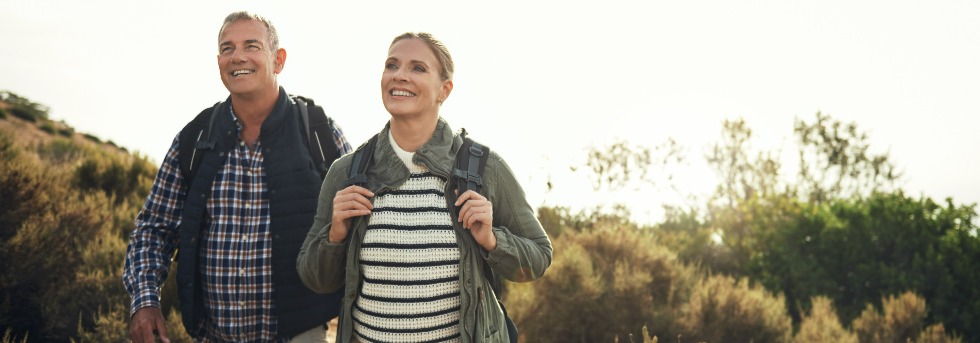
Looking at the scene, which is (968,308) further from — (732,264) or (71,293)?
(71,293)

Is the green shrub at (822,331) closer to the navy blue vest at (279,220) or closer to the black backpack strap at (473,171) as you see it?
the black backpack strap at (473,171)

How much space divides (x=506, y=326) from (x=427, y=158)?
0.66 metres

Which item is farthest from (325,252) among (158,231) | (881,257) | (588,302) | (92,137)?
(92,137)

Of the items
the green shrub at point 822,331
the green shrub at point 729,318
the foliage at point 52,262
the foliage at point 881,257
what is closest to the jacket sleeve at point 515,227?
the foliage at point 52,262

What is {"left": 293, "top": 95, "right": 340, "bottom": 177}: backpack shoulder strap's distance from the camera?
3186 mm

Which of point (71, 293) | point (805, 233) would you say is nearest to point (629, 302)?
point (805, 233)

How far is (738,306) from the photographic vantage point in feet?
23.0

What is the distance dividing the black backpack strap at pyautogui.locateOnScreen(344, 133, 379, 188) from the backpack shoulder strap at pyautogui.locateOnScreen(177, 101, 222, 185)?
90 centimetres

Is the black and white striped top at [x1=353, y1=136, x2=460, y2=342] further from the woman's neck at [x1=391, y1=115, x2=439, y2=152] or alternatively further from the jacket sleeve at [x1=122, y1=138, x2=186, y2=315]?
the jacket sleeve at [x1=122, y1=138, x2=186, y2=315]

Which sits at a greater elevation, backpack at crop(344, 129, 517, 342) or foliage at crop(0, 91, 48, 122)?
foliage at crop(0, 91, 48, 122)

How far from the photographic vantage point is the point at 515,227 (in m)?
2.47

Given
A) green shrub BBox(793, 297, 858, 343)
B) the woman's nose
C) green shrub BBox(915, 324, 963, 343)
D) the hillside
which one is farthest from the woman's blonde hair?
the hillside

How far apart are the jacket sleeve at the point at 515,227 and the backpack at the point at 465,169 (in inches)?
1.8

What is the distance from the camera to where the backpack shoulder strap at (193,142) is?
10.2ft
